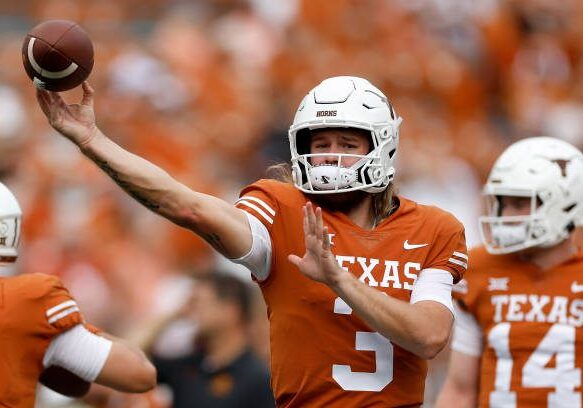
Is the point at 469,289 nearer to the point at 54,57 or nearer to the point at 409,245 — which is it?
the point at 409,245

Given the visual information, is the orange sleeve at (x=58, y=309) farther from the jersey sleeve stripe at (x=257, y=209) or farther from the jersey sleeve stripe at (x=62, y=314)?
the jersey sleeve stripe at (x=257, y=209)

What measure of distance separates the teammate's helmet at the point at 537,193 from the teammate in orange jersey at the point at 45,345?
1642mm

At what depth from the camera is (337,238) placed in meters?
4.72

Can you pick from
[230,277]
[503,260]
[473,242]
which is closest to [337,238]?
[503,260]

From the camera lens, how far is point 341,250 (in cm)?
470

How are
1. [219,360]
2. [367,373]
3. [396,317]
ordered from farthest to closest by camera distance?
1. [219,360]
2. [367,373]
3. [396,317]

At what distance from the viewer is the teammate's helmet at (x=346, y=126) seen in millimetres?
4695

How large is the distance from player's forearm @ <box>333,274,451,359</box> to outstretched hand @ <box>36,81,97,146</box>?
899mm

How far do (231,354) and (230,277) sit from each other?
382 mm

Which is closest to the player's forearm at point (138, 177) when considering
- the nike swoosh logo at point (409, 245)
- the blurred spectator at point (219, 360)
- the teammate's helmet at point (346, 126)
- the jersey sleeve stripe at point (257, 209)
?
the jersey sleeve stripe at point (257, 209)

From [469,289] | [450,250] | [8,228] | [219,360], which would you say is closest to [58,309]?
[8,228]

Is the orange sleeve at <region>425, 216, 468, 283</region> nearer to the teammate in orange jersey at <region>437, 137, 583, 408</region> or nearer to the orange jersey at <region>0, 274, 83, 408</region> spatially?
the teammate in orange jersey at <region>437, 137, 583, 408</region>

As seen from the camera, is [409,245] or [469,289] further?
[469,289]

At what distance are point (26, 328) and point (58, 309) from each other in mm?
128
